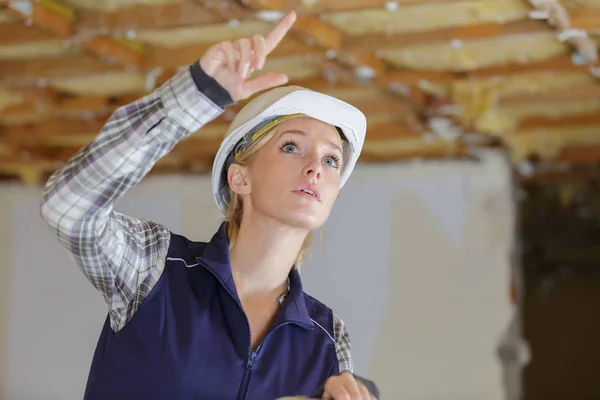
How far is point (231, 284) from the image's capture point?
57.2 inches

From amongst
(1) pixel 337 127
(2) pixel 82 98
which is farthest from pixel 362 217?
(1) pixel 337 127

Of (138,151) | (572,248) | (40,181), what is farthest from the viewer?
(572,248)

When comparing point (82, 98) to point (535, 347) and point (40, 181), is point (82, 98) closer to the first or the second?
point (40, 181)

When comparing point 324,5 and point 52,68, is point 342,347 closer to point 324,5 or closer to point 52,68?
point 324,5

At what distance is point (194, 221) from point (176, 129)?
3.53 m

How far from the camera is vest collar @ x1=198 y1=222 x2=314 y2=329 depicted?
4.77 ft

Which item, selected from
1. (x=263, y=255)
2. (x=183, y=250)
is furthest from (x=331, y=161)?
(x=183, y=250)

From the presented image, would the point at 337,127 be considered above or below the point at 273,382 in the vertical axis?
above

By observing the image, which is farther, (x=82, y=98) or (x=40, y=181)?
(x=40, y=181)

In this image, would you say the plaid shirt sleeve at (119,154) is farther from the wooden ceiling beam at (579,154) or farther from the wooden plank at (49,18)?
the wooden ceiling beam at (579,154)

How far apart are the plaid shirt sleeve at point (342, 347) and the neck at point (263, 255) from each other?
13 cm

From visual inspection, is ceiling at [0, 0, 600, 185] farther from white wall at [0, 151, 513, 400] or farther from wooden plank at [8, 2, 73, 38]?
white wall at [0, 151, 513, 400]

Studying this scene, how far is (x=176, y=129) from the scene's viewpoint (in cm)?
123

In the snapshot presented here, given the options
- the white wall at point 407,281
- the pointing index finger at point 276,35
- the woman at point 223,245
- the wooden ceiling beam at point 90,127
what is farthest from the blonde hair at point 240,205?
the white wall at point 407,281
